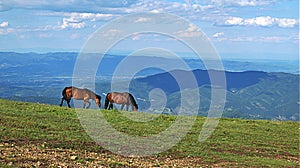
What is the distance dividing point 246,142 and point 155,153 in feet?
26.9

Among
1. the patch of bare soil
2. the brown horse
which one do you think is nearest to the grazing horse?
the brown horse

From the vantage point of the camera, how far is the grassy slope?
1883 centimetres

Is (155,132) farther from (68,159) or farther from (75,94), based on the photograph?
(75,94)

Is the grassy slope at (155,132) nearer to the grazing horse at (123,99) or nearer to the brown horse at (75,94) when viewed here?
the grazing horse at (123,99)

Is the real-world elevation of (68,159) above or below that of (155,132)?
above

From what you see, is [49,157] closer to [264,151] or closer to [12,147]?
[12,147]

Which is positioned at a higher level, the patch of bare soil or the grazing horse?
the patch of bare soil

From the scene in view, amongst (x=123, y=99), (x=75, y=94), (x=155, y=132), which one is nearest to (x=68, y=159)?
(x=155, y=132)

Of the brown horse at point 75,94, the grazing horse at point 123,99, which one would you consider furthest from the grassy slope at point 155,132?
the brown horse at point 75,94

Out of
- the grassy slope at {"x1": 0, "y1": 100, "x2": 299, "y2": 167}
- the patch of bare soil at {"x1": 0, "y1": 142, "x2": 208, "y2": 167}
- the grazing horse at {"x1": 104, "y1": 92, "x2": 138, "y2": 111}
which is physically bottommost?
the grazing horse at {"x1": 104, "y1": 92, "x2": 138, "y2": 111}

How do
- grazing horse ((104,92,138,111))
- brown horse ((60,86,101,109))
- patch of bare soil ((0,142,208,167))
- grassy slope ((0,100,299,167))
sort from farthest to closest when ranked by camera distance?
1. brown horse ((60,86,101,109))
2. grazing horse ((104,92,138,111))
3. grassy slope ((0,100,299,167))
4. patch of bare soil ((0,142,208,167))

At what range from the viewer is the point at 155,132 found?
2673 centimetres

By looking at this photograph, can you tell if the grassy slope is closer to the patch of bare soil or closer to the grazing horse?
the patch of bare soil

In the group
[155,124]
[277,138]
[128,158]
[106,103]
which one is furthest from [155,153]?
[106,103]
